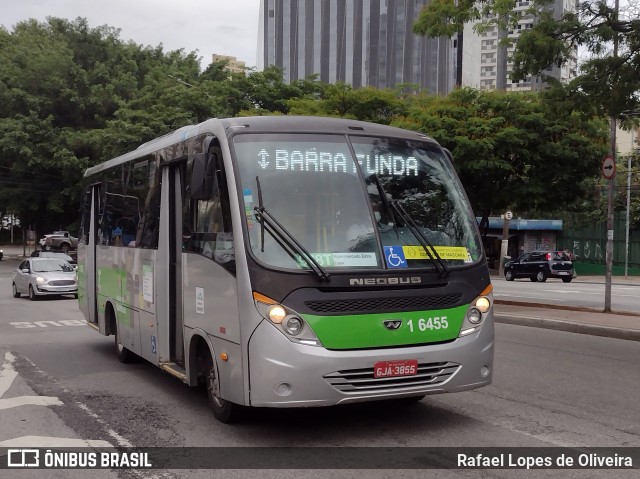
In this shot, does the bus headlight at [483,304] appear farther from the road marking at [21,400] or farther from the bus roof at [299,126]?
the road marking at [21,400]

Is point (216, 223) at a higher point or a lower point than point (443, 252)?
higher

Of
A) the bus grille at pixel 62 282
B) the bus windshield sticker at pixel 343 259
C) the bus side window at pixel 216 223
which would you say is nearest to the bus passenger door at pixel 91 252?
the bus side window at pixel 216 223

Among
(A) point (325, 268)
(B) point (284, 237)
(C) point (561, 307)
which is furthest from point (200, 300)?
(C) point (561, 307)

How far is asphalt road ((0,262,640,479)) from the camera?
632 cm

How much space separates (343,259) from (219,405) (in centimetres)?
188

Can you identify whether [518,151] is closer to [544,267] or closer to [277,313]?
[277,313]

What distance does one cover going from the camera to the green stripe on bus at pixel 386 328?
6.00m

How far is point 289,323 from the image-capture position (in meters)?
5.98

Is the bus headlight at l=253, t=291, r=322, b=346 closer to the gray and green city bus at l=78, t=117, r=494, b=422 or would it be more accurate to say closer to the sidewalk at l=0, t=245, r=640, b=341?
the gray and green city bus at l=78, t=117, r=494, b=422

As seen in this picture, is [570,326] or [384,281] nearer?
[384,281]

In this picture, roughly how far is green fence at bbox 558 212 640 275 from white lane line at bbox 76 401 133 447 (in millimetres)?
47409

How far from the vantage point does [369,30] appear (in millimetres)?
75562

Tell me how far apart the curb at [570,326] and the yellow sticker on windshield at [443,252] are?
782cm

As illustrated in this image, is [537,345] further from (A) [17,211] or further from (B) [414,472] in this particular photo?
(A) [17,211]
